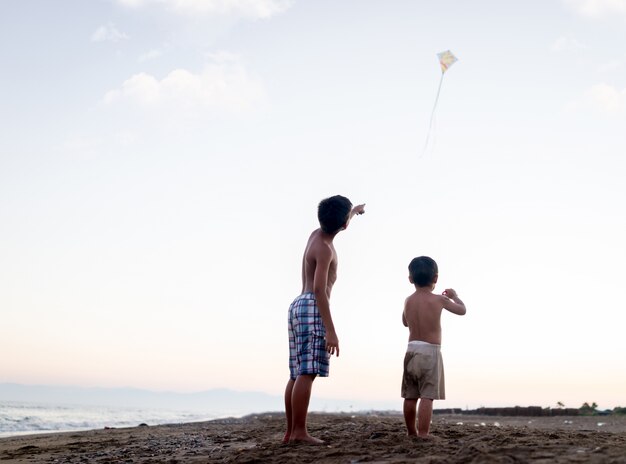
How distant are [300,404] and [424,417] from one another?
1.14 m

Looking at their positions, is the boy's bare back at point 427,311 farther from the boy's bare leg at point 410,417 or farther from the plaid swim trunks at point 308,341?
the plaid swim trunks at point 308,341

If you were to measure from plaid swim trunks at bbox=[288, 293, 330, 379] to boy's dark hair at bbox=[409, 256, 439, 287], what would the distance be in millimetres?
1150

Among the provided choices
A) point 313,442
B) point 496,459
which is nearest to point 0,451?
point 313,442

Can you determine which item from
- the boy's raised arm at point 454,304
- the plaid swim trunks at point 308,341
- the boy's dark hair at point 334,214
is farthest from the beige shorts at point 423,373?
the boy's dark hair at point 334,214

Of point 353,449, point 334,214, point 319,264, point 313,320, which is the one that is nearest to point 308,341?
point 313,320

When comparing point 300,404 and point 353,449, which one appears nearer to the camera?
point 353,449

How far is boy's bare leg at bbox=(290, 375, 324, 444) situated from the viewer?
5445 mm

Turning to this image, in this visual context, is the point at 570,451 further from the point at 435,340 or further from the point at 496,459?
the point at 435,340

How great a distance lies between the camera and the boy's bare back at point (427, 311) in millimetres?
6129

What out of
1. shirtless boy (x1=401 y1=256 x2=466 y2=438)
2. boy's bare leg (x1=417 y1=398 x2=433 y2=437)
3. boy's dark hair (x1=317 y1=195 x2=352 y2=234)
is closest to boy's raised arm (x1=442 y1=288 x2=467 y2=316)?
shirtless boy (x1=401 y1=256 x2=466 y2=438)

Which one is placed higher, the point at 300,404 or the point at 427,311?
the point at 427,311

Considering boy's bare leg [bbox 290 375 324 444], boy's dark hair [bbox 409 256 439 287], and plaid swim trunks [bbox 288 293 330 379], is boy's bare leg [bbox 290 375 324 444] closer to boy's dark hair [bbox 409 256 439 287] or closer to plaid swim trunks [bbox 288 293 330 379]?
plaid swim trunks [bbox 288 293 330 379]

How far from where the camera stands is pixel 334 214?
5789 millimetres

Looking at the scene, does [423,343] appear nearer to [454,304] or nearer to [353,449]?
[454,304]
